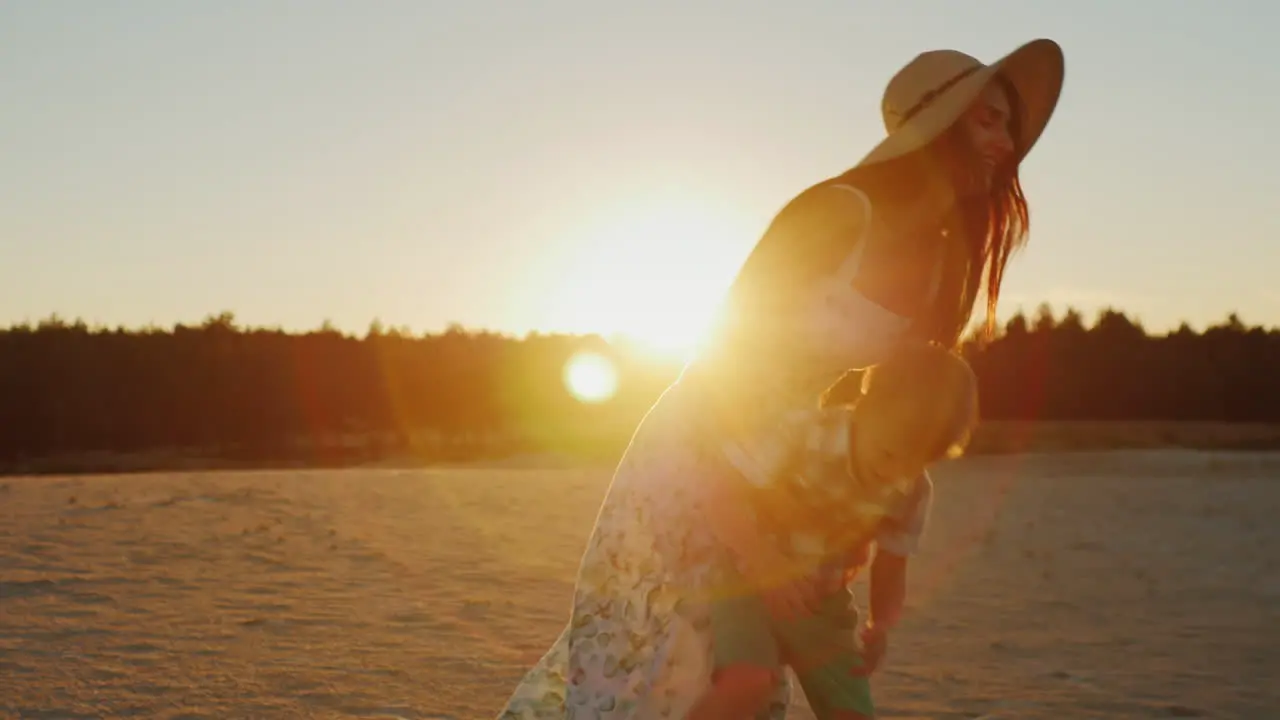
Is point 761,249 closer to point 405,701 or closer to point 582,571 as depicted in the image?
point 582,571

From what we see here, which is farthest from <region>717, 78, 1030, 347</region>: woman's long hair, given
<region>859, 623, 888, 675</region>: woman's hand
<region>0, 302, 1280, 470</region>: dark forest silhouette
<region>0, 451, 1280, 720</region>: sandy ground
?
<region>0, 302, 1280, 470</region>: dark forest silhouette

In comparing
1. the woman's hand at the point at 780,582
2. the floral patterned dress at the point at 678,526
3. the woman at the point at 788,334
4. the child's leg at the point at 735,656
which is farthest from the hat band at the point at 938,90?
the child's leg at the point at 735,656

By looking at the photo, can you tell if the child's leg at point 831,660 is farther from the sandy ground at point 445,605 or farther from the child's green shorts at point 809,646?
the sandy ground at point 445,605

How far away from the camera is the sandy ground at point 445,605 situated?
208 inches

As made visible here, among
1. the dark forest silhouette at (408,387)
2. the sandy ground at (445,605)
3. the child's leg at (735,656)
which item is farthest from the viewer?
the dark forest silhouette at (408,387)

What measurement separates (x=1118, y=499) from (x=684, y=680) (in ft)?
47.4

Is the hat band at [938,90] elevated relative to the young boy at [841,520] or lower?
elevated

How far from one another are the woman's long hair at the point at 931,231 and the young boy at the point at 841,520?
23 cm

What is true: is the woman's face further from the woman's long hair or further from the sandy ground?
the sandy ground

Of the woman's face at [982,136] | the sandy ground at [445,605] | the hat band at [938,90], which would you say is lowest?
the sandy ground at [445,605]

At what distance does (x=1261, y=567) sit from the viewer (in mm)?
9445

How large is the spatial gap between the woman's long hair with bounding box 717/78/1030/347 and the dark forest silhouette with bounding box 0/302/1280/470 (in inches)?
935

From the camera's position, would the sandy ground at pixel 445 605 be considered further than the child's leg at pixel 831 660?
Yes

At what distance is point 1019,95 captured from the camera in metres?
→ 2.39
